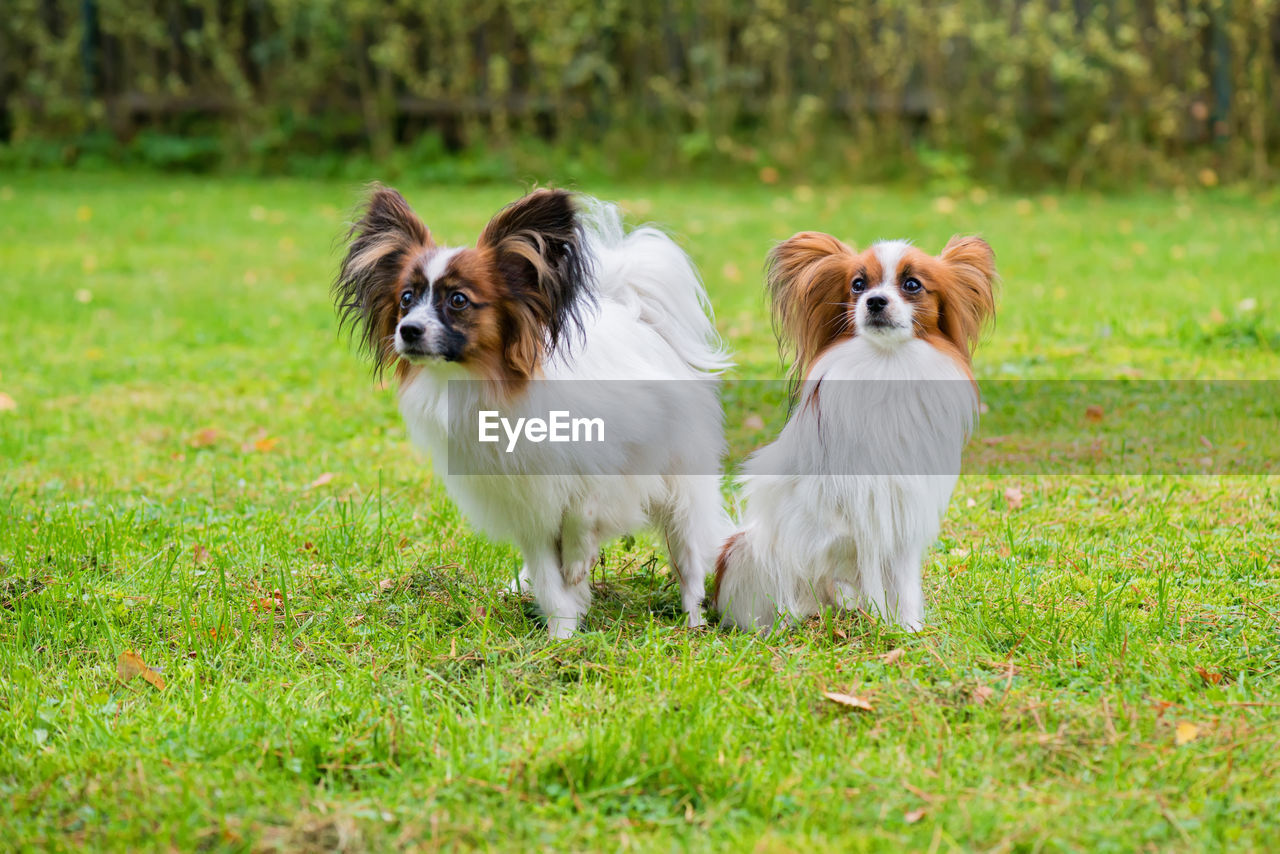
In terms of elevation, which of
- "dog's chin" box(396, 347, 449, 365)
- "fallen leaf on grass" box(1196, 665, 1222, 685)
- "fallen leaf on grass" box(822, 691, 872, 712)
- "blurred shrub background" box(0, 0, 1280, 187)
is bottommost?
"fallen leaf on grass" box(1196, 665, 1222, 685)

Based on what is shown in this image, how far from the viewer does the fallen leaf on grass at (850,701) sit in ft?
10.0

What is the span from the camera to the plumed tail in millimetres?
3949

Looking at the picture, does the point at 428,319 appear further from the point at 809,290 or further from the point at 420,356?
the point at 809,290

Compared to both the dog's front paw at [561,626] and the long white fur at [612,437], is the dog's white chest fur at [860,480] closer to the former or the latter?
the long white fur at [612,437]

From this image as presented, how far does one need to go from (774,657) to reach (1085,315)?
5.07 metres

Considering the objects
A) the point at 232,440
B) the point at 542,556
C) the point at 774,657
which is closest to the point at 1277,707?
the point at 774,657

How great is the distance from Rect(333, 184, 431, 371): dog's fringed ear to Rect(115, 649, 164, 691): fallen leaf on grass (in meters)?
1.03

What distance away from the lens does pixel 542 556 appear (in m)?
3.73

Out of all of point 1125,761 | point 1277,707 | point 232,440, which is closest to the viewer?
point 1125,761

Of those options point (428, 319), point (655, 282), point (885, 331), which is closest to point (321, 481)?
point (655, 282)

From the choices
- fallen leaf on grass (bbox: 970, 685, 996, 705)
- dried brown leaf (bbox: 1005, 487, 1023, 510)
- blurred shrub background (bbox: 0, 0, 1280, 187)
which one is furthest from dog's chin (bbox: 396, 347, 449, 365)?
blurred shrub background (bbox: 0, 0, 1280, 187)

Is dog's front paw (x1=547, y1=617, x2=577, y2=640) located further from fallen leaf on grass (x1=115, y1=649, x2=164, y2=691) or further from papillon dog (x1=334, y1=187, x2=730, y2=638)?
fallen leaf on grass (x1=115, y1=649, x2=164, y2=691)

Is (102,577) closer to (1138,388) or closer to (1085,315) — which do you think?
(1138,388)

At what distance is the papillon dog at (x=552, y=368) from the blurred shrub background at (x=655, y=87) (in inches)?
370
